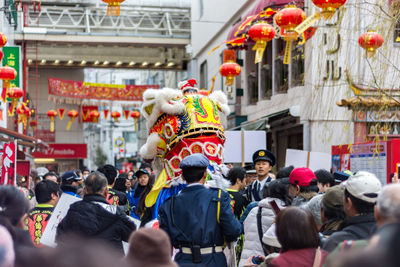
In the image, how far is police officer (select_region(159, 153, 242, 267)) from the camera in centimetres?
520

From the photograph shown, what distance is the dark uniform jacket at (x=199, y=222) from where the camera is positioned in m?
5.20

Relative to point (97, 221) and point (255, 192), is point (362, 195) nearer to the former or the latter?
point (97, 221)

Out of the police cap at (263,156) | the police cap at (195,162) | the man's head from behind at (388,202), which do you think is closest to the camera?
the man's head from behind at (388,202)

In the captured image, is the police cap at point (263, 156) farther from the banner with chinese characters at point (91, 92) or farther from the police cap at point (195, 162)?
the banner with chinese characters at point (91, 92)

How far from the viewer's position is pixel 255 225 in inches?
236

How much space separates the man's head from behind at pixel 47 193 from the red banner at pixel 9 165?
4366 millimetres

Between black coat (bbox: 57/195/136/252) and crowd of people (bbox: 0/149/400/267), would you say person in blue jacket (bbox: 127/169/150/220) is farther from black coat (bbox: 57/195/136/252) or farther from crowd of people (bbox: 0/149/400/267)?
black coat (bbox: 57/195/136/252)

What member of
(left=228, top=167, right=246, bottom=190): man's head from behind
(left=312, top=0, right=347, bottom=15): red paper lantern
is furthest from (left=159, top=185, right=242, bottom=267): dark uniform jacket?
(left=312, top=0, right=347, bottom=15): red paper lantern

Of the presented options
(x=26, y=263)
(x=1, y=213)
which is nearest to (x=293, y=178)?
(x=1, y=213)

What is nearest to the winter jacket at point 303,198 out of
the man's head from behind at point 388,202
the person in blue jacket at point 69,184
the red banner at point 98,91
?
the man's head from behind at point 388,202

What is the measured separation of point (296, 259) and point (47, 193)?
374 centimetres

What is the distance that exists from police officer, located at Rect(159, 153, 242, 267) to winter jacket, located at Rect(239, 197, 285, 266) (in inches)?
26.4

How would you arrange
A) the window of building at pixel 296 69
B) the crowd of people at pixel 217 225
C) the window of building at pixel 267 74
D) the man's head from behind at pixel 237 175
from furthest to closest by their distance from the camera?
the window of building at pixel 267 74 → the window of building at pixel 296 69 → the man's head from behind at pixel 237 175 → the crowd of people at pixel 217 225

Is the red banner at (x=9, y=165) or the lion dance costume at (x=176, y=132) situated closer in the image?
the lion dance costume at (x=176, y=132)
